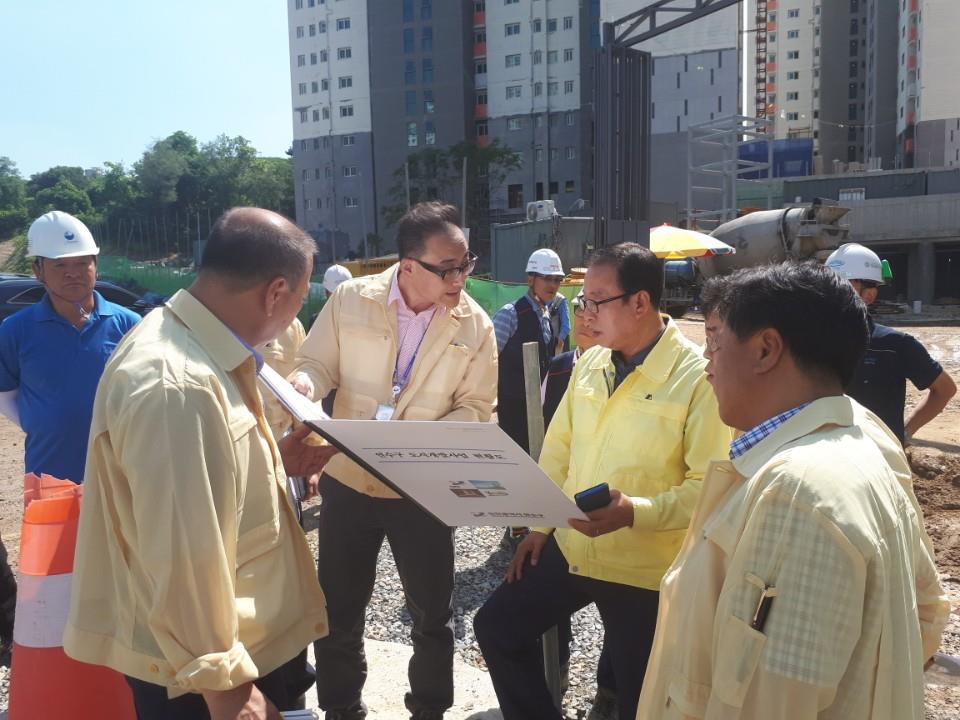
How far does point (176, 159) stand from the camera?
95375 millimetres

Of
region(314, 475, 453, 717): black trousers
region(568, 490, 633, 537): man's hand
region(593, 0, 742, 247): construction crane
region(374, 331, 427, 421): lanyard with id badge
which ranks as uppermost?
region(593, 0, 742, 247): construction crane

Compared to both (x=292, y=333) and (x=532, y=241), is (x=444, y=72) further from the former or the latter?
(x=292, y=333)

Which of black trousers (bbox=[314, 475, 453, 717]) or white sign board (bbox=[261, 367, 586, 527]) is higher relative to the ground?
white sign board (bbox=[261, 367, 586, 527])

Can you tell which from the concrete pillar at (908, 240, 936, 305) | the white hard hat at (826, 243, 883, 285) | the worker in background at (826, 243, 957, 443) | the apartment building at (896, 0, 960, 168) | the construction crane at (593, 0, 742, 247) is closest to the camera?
the worker in background at (826, 243, 957, 443)

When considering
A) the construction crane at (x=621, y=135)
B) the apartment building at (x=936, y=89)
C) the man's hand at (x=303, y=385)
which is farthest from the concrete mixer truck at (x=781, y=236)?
the apartment building at (x=936, y=89)

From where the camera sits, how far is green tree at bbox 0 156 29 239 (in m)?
94.6

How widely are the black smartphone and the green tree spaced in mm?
107877

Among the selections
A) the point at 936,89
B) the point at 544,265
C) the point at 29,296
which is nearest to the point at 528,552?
the point at 544,265

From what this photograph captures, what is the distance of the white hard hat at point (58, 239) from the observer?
13.9 feet

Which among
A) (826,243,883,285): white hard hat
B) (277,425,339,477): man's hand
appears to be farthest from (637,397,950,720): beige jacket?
(826,243,883,285): white hard hat

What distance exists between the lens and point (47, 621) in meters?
2.58

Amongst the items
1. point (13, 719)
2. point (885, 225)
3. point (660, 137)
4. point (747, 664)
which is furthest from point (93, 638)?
point (660, 137)

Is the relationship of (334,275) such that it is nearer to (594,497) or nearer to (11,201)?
(594,497)

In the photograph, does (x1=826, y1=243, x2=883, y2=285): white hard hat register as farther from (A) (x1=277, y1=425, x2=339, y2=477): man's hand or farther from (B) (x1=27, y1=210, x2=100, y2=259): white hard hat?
(B) (x1=27, y1=210, x2=100, y2=259): white hard hat
